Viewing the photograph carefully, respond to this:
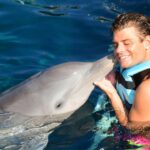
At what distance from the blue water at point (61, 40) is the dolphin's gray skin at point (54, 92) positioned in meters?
0.42

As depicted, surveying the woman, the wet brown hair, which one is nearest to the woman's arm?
the woman

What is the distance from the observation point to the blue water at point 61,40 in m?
7.62

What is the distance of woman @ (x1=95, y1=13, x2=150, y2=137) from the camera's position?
6.59 m

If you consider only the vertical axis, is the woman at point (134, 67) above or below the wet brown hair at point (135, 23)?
below

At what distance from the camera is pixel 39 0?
13.7 meters

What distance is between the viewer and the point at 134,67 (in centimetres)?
686

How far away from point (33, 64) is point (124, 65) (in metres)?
3.41

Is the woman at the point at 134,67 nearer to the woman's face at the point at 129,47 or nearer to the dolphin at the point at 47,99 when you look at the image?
the woman's face at the point at 129,47

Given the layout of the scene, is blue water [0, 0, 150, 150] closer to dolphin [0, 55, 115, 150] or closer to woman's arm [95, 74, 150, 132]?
dolphin [0, 55, 115, 150]

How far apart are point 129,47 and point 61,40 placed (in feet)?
15.6

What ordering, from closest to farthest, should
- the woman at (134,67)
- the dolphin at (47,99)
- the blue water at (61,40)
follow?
the woman at (134,67)
the dolphin at (47,99)
the blue water at (61,40)

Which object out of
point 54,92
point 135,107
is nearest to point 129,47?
point 135,107

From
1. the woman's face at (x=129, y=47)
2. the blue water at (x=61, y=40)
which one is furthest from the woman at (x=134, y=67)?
the blue water at (x=61, y=40)

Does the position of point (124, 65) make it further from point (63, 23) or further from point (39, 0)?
point (39, 0)
